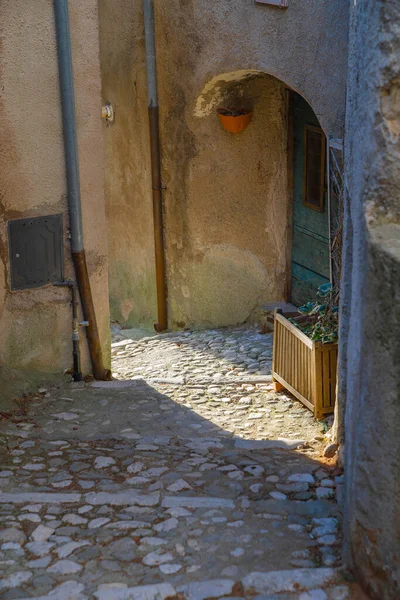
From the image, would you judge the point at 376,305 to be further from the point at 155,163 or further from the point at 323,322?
the point at 155,163

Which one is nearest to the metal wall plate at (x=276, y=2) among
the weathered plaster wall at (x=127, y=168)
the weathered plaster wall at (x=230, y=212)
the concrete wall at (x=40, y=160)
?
the weathered plaster wall at (x=230, y=212)

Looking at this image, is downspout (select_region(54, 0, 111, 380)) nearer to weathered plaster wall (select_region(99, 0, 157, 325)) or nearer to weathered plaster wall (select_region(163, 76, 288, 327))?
weathered plaster wall (select_region(163, 76, 288, 327))

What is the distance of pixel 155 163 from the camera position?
9602mm

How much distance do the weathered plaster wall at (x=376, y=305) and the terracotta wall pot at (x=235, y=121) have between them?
17.6 feet

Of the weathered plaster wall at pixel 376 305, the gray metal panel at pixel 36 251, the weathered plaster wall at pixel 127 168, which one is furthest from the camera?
the weathered plaster wall at pixel 127 168

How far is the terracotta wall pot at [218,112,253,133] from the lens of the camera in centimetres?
897

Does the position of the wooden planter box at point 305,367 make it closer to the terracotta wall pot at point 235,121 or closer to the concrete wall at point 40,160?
the concrete wall at point 40,160

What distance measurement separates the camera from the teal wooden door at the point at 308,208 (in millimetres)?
8625

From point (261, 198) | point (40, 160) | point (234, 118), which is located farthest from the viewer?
point (261, 198)

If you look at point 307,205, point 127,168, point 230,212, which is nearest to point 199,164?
point 230,212

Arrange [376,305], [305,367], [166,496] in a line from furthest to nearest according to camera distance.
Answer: [305,367], [166,496], [376,305]

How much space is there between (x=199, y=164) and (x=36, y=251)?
3.18 m

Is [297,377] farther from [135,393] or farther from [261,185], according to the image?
[261,185]

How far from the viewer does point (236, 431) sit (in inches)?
236
